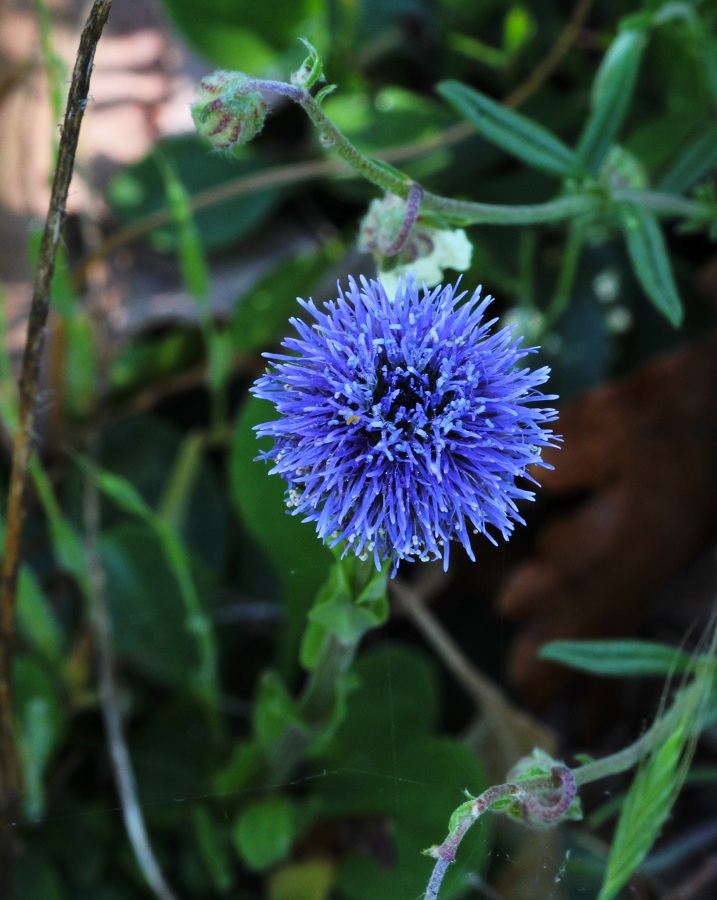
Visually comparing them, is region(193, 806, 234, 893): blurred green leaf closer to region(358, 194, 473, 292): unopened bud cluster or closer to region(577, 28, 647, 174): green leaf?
region(358, 194, 473, 292): unopened bud cluster

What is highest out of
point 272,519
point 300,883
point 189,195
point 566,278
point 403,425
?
point 189,195

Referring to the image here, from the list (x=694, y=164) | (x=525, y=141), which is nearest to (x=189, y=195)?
(x=525, y=141)

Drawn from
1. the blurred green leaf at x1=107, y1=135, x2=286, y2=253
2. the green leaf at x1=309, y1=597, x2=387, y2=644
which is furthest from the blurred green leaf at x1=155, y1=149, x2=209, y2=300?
the green leaf at x1=309, y1=597, x2=387, y2=644

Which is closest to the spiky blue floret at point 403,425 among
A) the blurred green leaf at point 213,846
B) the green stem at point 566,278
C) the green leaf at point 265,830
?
the green stem at point 566,278

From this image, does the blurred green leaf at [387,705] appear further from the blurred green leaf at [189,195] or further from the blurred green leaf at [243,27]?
the blurred green leaf at [243,27]

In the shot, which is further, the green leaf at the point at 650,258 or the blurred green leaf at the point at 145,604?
the blurred green leaf at the point at 145,604

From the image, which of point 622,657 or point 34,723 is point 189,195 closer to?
point 34,723

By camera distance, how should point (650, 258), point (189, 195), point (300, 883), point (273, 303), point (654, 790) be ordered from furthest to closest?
point (189, 195) < point (273, 303) < point (300, 883) < point (650, 258) < point (654, 790)

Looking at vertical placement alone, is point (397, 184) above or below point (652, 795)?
above
